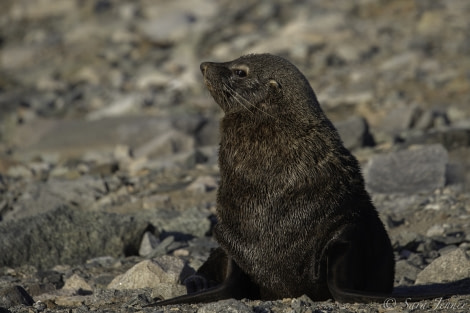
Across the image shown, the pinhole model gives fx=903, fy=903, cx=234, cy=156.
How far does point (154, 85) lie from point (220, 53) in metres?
1.60

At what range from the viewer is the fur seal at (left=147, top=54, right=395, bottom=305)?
5.25 meters

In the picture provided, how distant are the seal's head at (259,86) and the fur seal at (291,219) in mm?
19

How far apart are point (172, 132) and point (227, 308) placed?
6.91 metres

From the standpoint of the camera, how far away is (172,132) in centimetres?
1137

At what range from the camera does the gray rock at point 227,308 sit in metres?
4.56

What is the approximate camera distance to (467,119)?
11.4 meters

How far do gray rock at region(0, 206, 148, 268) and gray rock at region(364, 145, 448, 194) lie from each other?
8.52 feet

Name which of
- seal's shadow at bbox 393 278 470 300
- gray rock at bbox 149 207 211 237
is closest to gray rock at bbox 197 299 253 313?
seal's shadow at bbox 393 278 470 300

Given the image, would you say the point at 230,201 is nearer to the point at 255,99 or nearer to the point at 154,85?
the point at 255,99

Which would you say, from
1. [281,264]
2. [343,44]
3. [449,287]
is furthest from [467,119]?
[281,264]

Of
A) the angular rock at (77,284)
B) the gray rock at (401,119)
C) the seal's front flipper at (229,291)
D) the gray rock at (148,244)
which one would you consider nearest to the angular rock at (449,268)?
the seal's front flipper at (229,291)

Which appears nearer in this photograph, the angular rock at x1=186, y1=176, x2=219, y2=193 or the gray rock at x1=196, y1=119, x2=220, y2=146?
the angular rock at x1=186, y1=176, x2=219, y2=193

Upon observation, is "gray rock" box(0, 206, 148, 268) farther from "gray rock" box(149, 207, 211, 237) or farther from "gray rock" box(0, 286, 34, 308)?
"gray rock" box(0, 286, 34, 308)

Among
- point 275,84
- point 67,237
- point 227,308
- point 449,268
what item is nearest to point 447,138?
point 449,268
